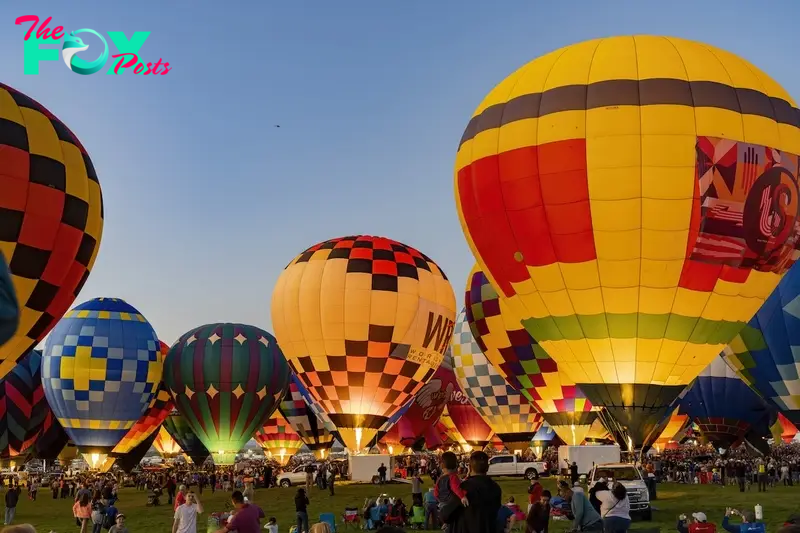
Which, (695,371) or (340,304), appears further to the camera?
A: (340,304)

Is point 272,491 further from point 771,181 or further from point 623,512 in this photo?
point 623,512

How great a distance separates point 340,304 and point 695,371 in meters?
11.4

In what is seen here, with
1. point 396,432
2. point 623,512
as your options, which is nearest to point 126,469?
point 396,432

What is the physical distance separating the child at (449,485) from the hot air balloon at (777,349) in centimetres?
2076

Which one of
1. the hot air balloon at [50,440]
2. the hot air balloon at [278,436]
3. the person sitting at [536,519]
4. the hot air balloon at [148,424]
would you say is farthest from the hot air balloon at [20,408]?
the person sitting at [536,519]

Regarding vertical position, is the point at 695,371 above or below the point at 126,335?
→ below

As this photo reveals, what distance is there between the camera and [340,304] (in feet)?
80.2

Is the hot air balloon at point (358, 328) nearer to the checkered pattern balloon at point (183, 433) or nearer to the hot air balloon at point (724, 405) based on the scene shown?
the hot air balloon at point (724, 405)

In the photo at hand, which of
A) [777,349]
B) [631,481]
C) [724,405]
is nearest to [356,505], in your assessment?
[631,481]

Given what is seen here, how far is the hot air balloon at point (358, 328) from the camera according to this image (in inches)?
961

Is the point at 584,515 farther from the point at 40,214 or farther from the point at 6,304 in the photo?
the point at 40,214

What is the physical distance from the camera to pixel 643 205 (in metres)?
14.7

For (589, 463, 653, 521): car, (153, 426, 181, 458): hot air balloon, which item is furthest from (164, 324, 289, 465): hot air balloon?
(589, 463, 653, 521): car

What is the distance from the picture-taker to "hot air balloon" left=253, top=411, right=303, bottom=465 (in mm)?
44500
